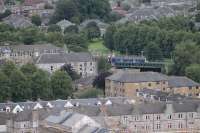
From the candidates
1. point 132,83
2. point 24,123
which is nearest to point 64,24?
point 132,83

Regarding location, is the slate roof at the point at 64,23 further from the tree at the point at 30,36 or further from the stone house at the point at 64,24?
the tree at the point at 30,36

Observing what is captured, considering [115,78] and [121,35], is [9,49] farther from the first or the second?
[115,78]

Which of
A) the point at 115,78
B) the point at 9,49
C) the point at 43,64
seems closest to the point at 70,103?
the point at 115,78

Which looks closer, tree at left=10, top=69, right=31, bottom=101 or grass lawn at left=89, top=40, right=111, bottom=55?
tree at left=10, top=69, right=31, bottom=101

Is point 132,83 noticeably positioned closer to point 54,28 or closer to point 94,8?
point 54,28

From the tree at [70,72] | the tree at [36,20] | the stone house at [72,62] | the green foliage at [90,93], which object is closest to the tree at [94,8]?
the tree at [36,20]

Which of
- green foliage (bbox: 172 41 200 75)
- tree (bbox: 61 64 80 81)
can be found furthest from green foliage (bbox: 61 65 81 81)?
green foliage (bbox: 172 41 200 75)

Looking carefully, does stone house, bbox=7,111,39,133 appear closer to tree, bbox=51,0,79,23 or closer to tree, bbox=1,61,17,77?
tree, bbox=1,61,17,77
